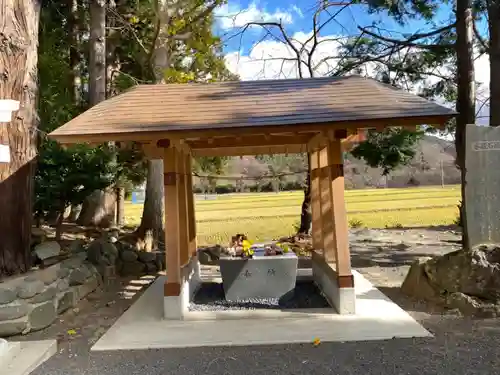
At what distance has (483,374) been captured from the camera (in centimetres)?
372

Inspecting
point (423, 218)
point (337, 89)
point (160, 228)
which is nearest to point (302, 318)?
point (337, 89)

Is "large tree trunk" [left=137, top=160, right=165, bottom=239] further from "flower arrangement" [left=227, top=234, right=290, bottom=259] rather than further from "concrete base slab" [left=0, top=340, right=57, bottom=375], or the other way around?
"concrete base slab" [left=0, top=340, right=57, bottom=375]

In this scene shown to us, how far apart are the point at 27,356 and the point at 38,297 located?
1.39 meters

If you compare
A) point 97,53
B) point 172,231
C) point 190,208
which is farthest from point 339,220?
point 97,53

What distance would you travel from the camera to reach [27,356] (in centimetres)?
445

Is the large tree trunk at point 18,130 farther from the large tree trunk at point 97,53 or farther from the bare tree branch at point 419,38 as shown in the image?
the bare tree branch at point 419,38

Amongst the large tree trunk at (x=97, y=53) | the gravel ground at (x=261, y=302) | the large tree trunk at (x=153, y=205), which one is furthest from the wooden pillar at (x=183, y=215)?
the large tree trunk at (x=97, y=53)

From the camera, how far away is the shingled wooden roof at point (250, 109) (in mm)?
5379

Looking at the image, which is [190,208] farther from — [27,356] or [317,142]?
[27,356]

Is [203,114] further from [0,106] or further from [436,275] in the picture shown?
[436,275]

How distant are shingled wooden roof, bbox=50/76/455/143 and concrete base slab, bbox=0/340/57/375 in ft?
7.68

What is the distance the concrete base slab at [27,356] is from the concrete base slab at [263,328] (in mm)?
472

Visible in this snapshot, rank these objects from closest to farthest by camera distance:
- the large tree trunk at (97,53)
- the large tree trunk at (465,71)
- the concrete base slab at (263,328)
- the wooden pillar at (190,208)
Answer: the concrete base slab at (263,328) < the wooden pillar at (190,208) < the large tree trunk at (465,71) < the large tree trunk at (97,53)

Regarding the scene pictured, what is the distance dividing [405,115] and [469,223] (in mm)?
1859
